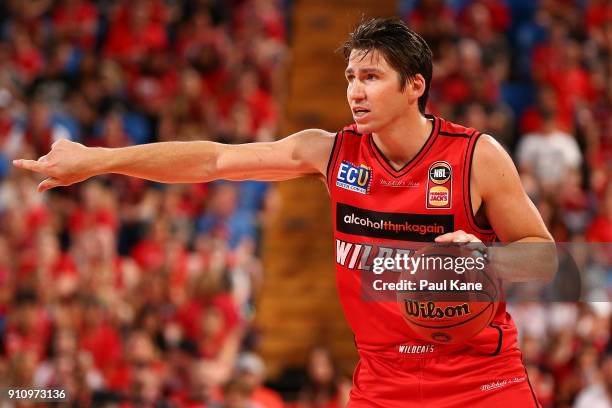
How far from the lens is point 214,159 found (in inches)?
179

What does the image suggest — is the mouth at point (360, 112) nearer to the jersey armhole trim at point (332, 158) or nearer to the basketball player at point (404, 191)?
the basketball player at point (404, 191)

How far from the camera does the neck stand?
4.34m

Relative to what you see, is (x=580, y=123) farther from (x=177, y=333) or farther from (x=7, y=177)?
(x=7, y=177)

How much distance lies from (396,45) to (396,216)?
709 mm

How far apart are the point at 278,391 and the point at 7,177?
3.50 metres

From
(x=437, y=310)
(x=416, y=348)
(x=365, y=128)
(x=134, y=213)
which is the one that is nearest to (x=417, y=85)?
(x=365, y=128)

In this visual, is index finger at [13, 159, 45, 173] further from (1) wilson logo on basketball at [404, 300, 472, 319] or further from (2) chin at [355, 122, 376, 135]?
(1) wilson logo on basketball at [404, 300, 472, 319]

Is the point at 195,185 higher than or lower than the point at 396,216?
higher

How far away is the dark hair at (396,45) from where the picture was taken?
167 inches

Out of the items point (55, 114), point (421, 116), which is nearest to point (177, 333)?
point (55, 114)

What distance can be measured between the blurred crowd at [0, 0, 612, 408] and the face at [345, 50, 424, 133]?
169 inches

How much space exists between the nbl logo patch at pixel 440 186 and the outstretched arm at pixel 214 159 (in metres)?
0.52

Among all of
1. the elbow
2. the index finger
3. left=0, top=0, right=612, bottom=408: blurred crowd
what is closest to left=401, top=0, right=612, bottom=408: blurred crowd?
left=0, top=0, right=612, bottom=408: blurred crowd

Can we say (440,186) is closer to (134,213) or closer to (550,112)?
(134,213)
